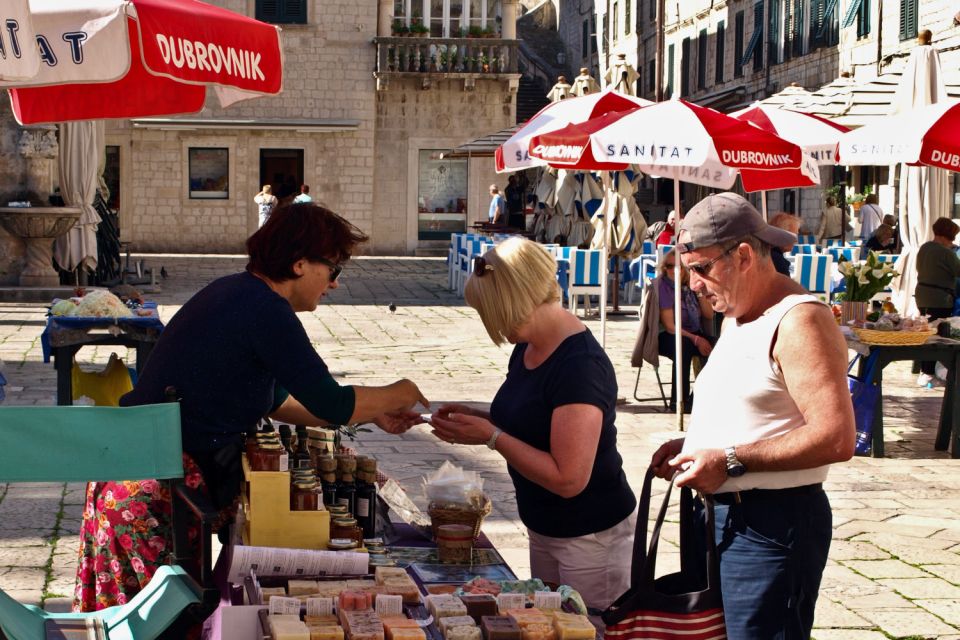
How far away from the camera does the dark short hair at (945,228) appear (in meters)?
11.5

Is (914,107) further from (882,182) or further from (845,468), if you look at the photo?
(882,182)

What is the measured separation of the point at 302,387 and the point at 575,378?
28.3 inches

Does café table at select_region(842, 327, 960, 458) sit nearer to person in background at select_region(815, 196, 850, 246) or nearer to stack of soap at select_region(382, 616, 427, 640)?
stack of soap at select_region(382, 616, 427, 640)

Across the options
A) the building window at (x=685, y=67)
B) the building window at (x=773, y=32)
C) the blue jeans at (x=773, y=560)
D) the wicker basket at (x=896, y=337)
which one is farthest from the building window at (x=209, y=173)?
the blue jeans at (x=773, y=560)

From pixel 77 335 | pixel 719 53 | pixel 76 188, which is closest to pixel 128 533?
pixel 77 335

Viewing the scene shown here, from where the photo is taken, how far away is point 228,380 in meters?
3.45

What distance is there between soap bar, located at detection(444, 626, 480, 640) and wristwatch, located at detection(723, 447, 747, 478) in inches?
28.7

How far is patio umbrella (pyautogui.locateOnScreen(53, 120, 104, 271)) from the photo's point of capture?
1700 cm

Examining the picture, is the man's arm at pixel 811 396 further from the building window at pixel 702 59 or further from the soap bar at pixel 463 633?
the building window at pixel 702 59

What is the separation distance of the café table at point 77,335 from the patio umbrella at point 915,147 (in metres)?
5.17

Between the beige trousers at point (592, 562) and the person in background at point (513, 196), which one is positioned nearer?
the beige trousers at point (592, 562)

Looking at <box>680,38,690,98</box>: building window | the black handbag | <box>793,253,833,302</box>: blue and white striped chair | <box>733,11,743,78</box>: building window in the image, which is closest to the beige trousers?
the black handbag

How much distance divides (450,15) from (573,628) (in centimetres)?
3025

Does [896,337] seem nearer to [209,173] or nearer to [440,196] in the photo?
[440,196]
